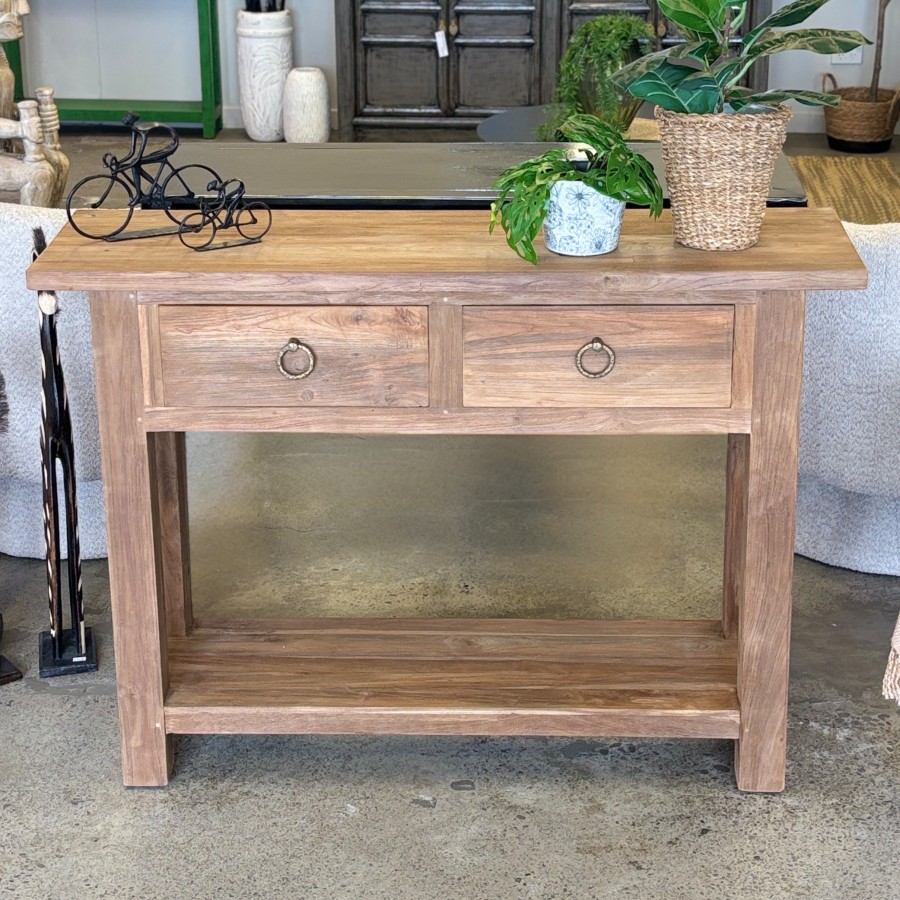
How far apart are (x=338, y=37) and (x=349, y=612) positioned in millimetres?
4212

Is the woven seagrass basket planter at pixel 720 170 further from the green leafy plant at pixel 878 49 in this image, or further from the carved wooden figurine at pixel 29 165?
the green leafy plant at pixel 878 49

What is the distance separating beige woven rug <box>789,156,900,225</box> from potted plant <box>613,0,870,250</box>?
2521 mm

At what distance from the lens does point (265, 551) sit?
3113mm

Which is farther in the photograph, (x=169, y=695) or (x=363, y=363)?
(x=169, y=695)

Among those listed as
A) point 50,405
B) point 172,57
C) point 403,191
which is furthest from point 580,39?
point 172,57

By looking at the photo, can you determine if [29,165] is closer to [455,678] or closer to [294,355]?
[294,355]

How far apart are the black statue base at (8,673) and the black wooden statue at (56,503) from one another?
0.04 m

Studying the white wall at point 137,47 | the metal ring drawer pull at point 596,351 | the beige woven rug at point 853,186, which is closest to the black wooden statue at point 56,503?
the metal ring drawer pull at point 596,351

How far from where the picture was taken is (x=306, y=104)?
21.4 feet

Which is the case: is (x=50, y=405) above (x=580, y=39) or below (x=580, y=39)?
below

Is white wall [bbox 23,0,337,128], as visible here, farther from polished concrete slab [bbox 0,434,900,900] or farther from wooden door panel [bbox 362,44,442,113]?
polished concrete slab [bbox 0,434,900,900]

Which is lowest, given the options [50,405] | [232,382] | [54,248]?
[50,405]

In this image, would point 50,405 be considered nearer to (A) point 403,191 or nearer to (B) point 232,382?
(B) point 232,382

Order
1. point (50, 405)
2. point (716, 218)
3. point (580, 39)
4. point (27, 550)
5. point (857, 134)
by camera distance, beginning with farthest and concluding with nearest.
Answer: point (857, 134) → point (580, 39) → point (27, 550) → point (50, 405) → point (716, 218)
